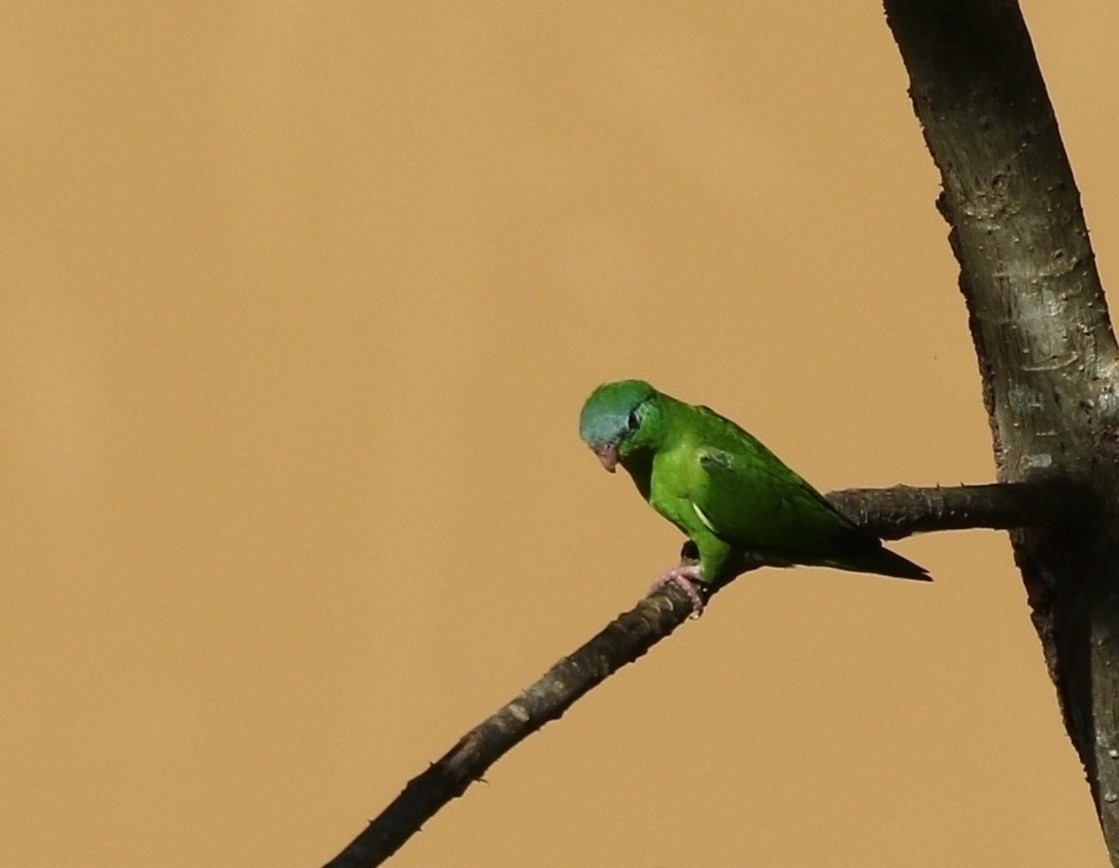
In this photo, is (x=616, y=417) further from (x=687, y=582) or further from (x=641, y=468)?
(x=687, y=582)

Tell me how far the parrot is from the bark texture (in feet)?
0.76

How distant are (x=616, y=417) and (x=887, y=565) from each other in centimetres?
44

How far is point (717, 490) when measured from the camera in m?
2.17

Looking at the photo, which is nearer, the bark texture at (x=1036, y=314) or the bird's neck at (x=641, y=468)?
the bark texture at (x=1036, y=314)

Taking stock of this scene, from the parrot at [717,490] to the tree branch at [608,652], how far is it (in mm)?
95

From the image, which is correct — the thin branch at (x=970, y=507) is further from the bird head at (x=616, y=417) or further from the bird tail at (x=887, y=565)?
the bird head at (x=616, y=417)

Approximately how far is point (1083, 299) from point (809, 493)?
45 cm

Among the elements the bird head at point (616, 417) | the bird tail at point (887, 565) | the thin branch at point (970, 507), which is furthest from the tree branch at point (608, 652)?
the bird head at point (616, 417)

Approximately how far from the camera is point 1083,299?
1907mm

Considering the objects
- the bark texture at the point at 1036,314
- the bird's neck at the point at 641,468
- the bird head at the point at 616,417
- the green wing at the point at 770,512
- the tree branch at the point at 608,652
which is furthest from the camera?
the bird's neck at the point at 641,468

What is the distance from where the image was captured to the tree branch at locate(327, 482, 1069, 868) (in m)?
1.32

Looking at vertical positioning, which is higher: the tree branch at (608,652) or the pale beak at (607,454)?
the pale beak at (607,454)

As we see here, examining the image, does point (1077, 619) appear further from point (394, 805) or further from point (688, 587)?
point (394, 805)

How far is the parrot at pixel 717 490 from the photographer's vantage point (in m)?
2.08
